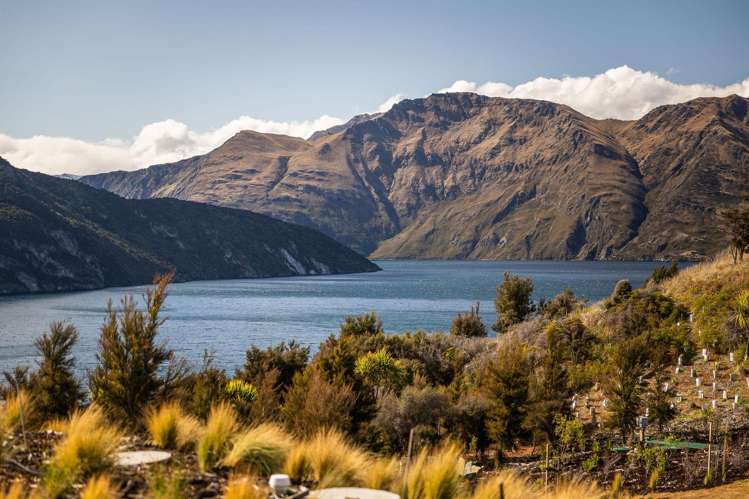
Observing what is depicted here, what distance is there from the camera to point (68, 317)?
11756 cm

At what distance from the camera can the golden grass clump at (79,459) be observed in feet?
29.4

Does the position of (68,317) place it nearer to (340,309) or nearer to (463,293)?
(340,309)

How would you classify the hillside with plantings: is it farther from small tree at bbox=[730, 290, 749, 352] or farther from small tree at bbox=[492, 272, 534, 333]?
small tree at bbox=[492, 272, 534, 333]

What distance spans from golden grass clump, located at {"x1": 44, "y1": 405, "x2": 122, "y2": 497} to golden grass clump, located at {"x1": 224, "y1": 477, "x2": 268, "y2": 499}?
173 cm

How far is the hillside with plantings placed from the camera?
33.6 feet

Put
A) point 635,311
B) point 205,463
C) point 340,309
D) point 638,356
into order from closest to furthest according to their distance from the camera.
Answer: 1. point 205,463
2. point 638,356
3. point 635,311
4. point 340,309

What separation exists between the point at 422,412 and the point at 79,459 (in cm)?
2173

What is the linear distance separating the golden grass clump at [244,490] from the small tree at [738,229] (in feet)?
158

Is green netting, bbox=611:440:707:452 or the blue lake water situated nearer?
green netting, bbox=611:440:707:452

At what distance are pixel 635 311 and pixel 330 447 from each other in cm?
4202

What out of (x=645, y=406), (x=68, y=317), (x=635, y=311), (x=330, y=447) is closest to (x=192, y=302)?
(x=68, y=317)

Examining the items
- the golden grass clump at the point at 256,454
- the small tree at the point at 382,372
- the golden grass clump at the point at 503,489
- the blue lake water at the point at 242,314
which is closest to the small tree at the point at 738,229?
the small tree at the point at 382,372

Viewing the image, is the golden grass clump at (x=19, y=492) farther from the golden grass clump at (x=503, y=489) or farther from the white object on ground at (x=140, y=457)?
the golden grass clump at (x=503, y=489)

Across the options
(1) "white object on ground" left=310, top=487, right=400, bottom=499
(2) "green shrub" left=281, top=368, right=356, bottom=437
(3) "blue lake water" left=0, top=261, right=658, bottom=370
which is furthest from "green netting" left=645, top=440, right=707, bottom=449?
(3) "blue lake water" left=0, top=261, right=658, bottom=370
